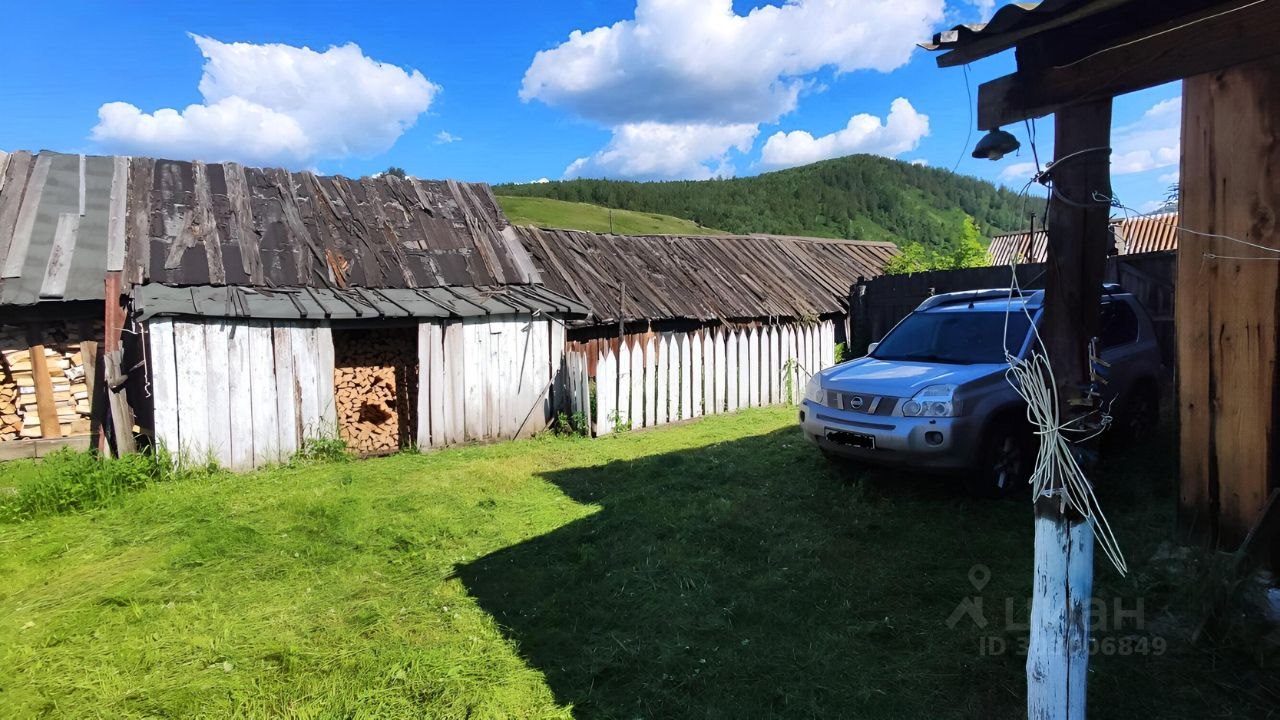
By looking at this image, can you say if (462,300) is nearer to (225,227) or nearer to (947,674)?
(225,227)

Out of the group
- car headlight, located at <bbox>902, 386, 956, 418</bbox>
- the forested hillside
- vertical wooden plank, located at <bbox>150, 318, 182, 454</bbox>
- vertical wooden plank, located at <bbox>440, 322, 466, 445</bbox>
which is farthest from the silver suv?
the forested hillside

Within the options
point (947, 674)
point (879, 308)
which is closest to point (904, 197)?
point (879, 308)

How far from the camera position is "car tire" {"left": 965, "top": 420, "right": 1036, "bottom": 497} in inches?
214

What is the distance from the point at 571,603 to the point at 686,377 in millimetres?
7180

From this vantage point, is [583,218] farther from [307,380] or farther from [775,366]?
[307,380]

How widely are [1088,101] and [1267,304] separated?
1880 mm

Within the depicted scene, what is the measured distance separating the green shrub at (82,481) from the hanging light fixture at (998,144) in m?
8.82

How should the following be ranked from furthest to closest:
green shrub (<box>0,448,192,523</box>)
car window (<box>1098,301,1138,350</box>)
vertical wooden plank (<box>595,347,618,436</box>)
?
vertical wooden plank (<box>595,347,618,436</box>), green shrub (<box>0,448,192,523</box>), car window (<box>1098,301,1138,350</box>)

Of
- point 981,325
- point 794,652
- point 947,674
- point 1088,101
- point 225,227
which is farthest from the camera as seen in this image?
point 225,227

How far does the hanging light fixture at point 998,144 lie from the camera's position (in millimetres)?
2840

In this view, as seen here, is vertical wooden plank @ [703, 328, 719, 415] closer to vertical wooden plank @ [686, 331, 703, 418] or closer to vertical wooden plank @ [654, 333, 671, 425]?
vertical wooden plank @ [686, 331, 703, 418]

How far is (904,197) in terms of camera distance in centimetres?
8788

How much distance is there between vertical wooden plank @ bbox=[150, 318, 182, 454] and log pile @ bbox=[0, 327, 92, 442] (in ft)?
6.77

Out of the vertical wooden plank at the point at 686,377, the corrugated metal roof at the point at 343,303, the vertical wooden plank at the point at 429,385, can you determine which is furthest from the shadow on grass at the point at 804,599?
the vertical wooden plank at the point at 686,377
